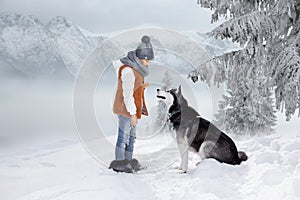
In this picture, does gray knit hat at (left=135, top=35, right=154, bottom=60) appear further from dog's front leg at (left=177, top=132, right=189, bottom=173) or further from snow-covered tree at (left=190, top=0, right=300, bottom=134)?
snow-covered tree at (left=190, top=0, right=300, bottom=134)

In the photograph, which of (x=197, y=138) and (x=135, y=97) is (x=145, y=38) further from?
(x=197, y=138)

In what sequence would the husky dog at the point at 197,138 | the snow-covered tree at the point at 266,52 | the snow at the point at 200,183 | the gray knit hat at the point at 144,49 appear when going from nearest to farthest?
1. the snow at the point at 200,183
2. the gray knit hat at the point at 144,49
3. the husky dog at the point at 197,138
4. the snow-covered tree at the point at 266,52

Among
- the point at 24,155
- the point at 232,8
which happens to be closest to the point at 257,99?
the point at 232,8

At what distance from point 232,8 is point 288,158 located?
4.43 meters

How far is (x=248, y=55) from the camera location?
6.74 m

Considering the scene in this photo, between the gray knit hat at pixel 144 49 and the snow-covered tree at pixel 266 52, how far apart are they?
2224 mm

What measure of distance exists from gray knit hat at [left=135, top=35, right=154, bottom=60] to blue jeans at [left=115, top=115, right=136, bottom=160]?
3.82 feet

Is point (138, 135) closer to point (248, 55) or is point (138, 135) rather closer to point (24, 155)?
point (248, 55)

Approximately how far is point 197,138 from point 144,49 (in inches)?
77.6

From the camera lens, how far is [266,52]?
666cm

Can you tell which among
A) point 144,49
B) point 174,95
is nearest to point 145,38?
point 144,49

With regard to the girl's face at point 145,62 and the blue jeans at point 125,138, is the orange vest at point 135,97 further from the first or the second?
the girl's face at point 145,62

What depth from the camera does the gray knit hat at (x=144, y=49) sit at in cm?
508

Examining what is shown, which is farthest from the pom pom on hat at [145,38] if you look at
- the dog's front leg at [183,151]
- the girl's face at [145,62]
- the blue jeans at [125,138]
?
the dog's front leg at [183,151]
